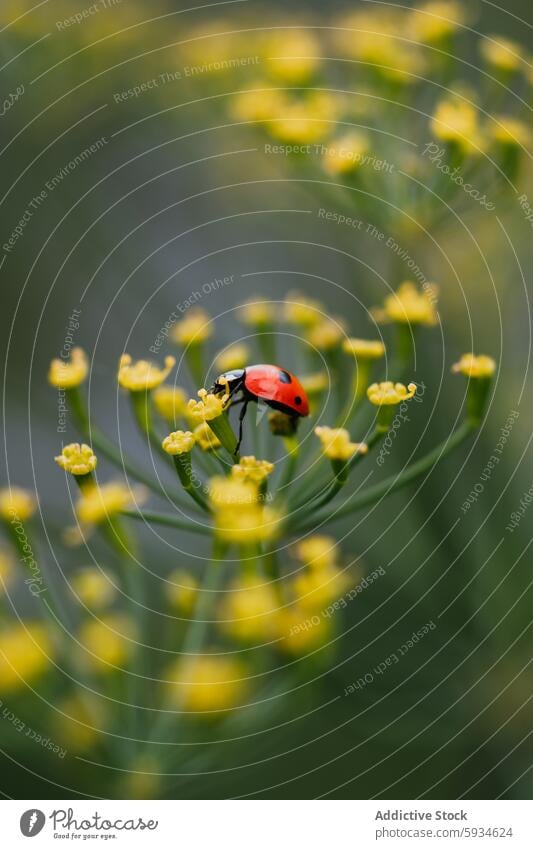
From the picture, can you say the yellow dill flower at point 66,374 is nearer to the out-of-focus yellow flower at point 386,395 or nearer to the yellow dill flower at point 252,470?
the yellow dill flower at point 252,470

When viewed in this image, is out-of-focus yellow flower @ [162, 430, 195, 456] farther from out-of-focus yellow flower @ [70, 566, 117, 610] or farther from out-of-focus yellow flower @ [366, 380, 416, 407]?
out-of-focus yellow flower @ [70, 566, 117, 610]

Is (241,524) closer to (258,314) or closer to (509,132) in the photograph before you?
(258,314)

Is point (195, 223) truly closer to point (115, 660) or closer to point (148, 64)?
point (148, 64)

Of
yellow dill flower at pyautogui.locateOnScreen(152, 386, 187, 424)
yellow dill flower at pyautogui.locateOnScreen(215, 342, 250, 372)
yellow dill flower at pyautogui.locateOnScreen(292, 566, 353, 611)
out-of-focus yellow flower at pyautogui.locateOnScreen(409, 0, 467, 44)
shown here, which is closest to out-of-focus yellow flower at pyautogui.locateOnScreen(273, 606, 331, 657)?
yellow dill flower at pyautogui.locateOnScreen(292, 566, 353, 611)

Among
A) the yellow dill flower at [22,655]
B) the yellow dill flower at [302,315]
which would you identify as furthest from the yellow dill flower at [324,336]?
the yellow dill flower at [22,655]

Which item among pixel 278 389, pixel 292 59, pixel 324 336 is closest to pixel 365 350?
pixel 324 336

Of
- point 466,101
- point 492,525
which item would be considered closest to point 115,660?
point 492,525
